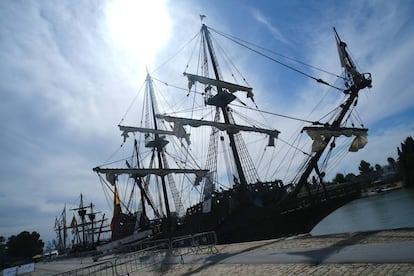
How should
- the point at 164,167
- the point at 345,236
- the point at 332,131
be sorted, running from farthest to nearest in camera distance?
the point at 164,167, the point at 332,131, the point at 345,236

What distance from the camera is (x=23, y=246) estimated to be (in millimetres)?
58812

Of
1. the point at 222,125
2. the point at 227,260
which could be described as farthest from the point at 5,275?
the point at 222,125

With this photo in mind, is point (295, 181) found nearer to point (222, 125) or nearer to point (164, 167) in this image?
point (222, 125)

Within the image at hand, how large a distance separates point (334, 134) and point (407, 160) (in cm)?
5709

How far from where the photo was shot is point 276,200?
69.4 feet

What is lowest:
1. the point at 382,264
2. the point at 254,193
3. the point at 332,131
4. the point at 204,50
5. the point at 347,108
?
the point at 382,264

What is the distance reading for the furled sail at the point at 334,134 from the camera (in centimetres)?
1869

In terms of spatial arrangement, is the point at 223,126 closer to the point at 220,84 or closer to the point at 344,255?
the point at 220,84

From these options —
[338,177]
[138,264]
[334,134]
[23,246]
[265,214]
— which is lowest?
[138,264]

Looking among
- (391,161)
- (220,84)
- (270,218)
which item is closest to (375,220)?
(270,218)

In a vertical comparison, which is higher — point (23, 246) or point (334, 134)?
point (334, 134)

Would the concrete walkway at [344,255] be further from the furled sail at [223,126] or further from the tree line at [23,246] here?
the tree line at [23,246]

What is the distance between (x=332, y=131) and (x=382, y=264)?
15072 millimetres

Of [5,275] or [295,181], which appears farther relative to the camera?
[295,181]
